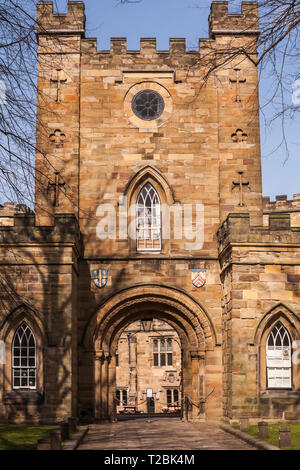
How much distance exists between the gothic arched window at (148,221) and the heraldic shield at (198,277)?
1.42m

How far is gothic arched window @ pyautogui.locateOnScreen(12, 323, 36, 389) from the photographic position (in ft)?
65.7

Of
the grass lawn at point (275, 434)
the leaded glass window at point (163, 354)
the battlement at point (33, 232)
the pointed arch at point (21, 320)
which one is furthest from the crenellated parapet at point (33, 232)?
the leaded glass window at point (163, 354)

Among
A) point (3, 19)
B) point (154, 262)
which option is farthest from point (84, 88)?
point (3, 19)

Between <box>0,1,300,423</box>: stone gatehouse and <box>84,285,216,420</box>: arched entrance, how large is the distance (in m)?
0.04

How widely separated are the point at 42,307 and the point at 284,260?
21.7ft

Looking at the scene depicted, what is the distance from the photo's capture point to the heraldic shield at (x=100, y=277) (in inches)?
874

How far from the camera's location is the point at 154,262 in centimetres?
2244

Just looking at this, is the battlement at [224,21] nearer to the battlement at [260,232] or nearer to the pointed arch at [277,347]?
the battlement at [260,232]

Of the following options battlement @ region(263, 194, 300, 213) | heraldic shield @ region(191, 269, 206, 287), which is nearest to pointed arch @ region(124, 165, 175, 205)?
heraldic shield @ region(191, 269, 206, 287)

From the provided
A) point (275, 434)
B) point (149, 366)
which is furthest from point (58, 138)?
point (149, 366)

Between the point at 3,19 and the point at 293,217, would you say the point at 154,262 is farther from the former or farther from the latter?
the point at 293,217

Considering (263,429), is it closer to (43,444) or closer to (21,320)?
(43,444)

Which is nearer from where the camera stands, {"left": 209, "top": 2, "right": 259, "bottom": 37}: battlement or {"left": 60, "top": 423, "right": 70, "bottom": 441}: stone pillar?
{"left": 60, "top": 423, "right": 70, "bottom": 441}: stone pillar

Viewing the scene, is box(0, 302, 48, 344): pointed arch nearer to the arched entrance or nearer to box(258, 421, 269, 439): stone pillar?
the arched entrance
